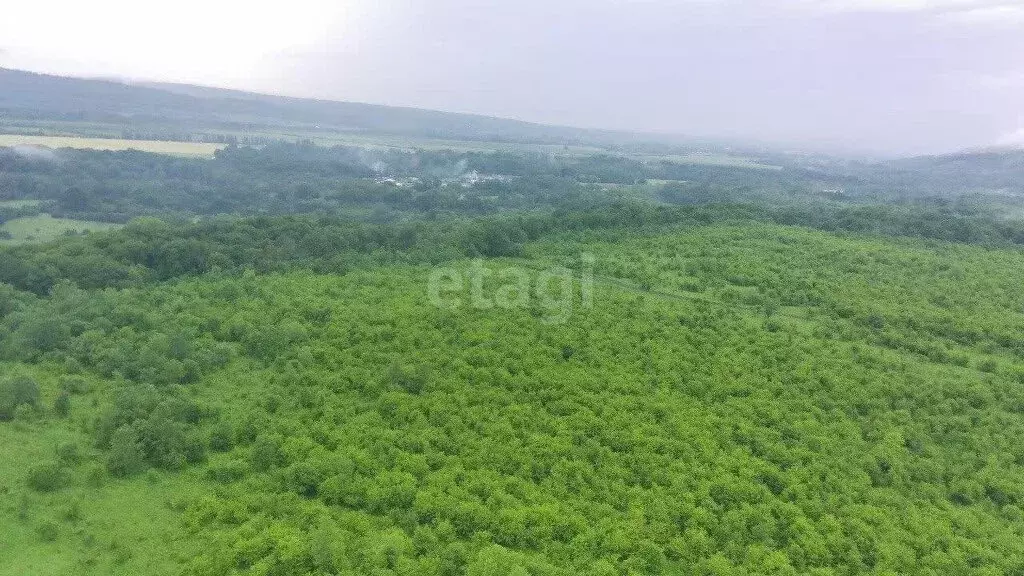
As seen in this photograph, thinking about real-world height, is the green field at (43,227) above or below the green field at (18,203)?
below

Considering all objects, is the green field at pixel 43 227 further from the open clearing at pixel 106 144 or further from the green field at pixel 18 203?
the open clearing at pixel 106 144

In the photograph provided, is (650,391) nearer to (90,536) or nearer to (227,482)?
(227,482)

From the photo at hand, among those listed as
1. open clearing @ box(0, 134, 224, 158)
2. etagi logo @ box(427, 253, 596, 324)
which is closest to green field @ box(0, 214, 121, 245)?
etagi logo @ box(427, 253, 596, 324)

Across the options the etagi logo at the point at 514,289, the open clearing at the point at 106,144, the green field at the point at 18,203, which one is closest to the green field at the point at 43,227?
the green field at the point at 18,203

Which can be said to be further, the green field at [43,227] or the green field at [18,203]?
the green field at [18,203]

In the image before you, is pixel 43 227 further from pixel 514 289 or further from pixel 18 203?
pixel 514 289

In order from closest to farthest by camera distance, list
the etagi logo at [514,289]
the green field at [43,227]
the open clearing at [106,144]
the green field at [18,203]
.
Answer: the etagi logo at [514,289] < the green field at [43,227] < the green field at [18,203] < the open clearing at [106,144]

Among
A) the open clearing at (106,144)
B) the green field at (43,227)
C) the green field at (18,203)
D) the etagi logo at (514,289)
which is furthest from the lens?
the open clearing at (106,144)

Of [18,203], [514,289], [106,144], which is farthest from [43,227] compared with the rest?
[106,144]

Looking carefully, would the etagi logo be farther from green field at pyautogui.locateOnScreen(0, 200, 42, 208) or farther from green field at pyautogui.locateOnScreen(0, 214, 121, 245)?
green field at pyautogui.locateOnScreen(0, 200, 42, 208)
